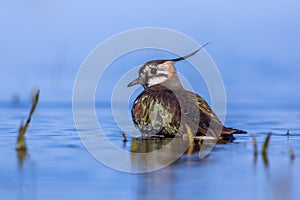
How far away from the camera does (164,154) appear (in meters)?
8.70

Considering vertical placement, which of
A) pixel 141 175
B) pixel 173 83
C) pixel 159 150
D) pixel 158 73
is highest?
pixel 158 73

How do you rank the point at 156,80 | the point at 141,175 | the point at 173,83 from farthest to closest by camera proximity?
the point at 156,80 → the point at 173,83 → the point at 141,175

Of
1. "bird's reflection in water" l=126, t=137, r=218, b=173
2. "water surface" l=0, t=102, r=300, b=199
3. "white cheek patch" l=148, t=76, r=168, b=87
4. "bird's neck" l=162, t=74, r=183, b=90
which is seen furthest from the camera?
"white cheek patch" l=148, t=76, r=168, b=87

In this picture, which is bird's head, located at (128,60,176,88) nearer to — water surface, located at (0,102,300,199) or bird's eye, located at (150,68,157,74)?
bird's eye, located at (150,68,157,74)

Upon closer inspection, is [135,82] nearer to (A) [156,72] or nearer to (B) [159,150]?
(A) [156,72]

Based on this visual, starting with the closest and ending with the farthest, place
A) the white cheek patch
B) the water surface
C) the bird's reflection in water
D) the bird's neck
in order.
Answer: the water surface → the bird's reflection in water → the bird's neck → the white cheek patch

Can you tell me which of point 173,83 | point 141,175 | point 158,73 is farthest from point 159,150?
point 158,73

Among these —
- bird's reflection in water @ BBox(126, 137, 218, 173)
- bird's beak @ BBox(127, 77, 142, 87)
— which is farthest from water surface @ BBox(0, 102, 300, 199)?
bird's beak @ BBox(127, 77, 142, 87)

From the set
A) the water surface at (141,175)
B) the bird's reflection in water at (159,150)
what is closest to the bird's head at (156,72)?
the water surface at (141,175)

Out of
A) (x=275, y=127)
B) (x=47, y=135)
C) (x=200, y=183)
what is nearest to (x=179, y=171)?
(x=200, y=183)

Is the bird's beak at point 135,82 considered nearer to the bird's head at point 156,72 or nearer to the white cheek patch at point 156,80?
the bird's head at point 156,72

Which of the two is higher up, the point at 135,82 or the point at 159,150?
the point at 135,82

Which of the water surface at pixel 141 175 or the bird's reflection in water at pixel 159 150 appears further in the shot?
the bird's reflection in water at pixel 159 150

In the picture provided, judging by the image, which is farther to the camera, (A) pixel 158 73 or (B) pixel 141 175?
(A) pixel 158 73
